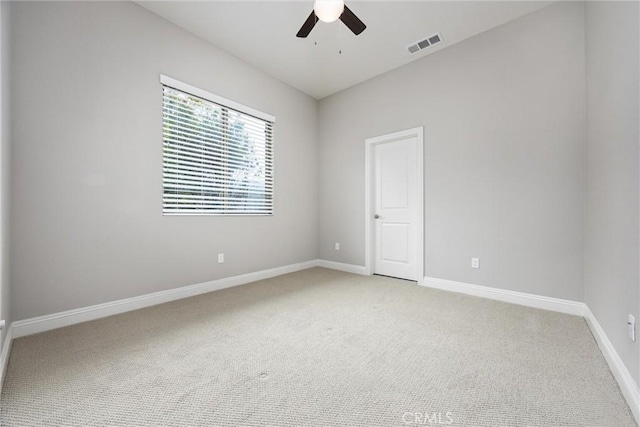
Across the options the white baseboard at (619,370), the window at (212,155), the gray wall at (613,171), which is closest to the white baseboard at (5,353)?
the window at (212,155)

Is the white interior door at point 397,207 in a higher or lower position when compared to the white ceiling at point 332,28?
lower

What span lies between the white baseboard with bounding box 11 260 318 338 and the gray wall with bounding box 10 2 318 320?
6cm

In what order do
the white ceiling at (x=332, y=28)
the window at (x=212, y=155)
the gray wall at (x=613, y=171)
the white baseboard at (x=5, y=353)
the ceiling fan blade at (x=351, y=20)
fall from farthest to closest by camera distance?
the window at (x=212, y=155)
the white ceiling at (x=332, y=28)
the ceiling fan blade at (x=351, y=20)
the white baseboard at (x=5, y=353)
the gray wall at (x=613, y=171)

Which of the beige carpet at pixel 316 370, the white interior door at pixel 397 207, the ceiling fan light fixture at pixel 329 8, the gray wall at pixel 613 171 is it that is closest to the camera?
the beige carpet at pixel 316 370

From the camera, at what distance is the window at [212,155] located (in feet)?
9.62

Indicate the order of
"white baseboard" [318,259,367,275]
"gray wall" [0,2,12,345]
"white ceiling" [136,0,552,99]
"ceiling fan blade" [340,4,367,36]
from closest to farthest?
"gray wall" [0,2,12,345] < "ceiling fan blade" [340,4,367,36] < "white ceiling" [136,0,552,99] < "white baseboard" [318,259,367,275]

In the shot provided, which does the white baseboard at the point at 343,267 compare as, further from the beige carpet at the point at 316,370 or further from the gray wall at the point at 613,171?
the gray wall at the point at 613,171

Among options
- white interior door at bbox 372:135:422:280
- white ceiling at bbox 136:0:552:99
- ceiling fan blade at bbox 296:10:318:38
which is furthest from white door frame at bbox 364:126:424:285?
ceiling fan blade at bbox 296:10:318:38

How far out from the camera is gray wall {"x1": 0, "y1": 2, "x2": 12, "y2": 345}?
1.68 m

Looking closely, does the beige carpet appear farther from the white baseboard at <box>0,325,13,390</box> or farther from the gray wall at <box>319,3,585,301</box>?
the gray wall at <box>319,3,585,301</box>

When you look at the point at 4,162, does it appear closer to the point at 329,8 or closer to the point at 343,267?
the point at 329,8

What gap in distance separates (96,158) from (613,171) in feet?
13.1

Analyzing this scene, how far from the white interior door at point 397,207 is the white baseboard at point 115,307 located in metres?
1.93

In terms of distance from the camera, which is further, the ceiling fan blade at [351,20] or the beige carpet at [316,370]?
the ceiling fan blade at [351,20]
